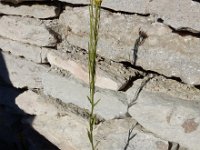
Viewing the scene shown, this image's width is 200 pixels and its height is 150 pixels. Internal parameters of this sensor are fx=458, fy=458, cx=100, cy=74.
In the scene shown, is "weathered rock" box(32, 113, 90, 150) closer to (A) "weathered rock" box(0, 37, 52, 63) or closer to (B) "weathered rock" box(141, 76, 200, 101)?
(A) "weathered rock" box(0, 37, 52, 63)

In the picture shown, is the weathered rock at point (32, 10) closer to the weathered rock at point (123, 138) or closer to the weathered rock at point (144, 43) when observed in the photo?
the weathered rock at point (144, 43)

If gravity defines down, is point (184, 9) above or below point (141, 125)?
above

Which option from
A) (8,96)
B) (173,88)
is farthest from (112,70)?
(8,96)

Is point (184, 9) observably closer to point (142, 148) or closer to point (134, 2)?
point (134, 2)

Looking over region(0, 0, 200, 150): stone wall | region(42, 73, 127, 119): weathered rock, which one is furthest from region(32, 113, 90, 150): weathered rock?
region(42, 73, 127, 119): weathered rock

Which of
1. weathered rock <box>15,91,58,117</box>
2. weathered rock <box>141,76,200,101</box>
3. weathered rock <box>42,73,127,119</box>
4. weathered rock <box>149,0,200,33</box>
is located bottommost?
weathered rock <box>15,91,58,117</box>

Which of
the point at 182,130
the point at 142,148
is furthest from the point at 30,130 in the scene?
the point at 182,130
